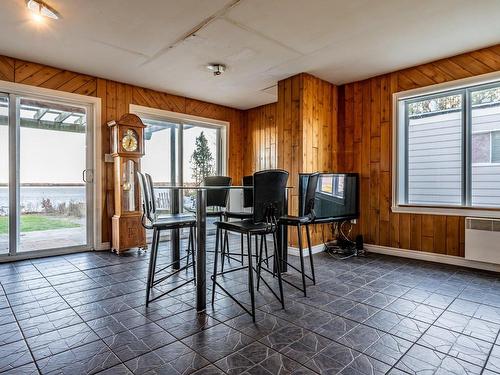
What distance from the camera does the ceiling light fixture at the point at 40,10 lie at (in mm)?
2561

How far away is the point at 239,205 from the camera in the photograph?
19.0 feet

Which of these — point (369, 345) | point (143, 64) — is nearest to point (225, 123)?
point (143, 64)

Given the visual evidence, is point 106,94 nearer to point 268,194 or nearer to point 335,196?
point 268,194

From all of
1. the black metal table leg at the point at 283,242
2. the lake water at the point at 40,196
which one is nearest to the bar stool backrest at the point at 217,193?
the black metal table leg at the point at 283,242

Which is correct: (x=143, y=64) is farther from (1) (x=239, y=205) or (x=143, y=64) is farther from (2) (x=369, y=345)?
(2) (x=369, y=345)

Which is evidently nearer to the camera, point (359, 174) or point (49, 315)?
point (49, 315)

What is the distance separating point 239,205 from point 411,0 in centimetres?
410

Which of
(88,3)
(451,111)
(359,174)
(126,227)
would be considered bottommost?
(126,227)

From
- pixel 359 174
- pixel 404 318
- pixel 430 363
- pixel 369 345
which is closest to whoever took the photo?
pixel 430 363

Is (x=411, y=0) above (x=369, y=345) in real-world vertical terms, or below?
above

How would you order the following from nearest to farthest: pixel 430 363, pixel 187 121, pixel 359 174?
pixel 430 363 → pixel 359 174 → pixel 187 121

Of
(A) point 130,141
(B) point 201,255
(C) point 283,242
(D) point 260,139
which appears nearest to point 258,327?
(B) point 201,255

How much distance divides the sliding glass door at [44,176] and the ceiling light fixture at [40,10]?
1586 mm

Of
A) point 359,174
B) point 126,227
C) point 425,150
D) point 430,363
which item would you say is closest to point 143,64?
point 126,227
